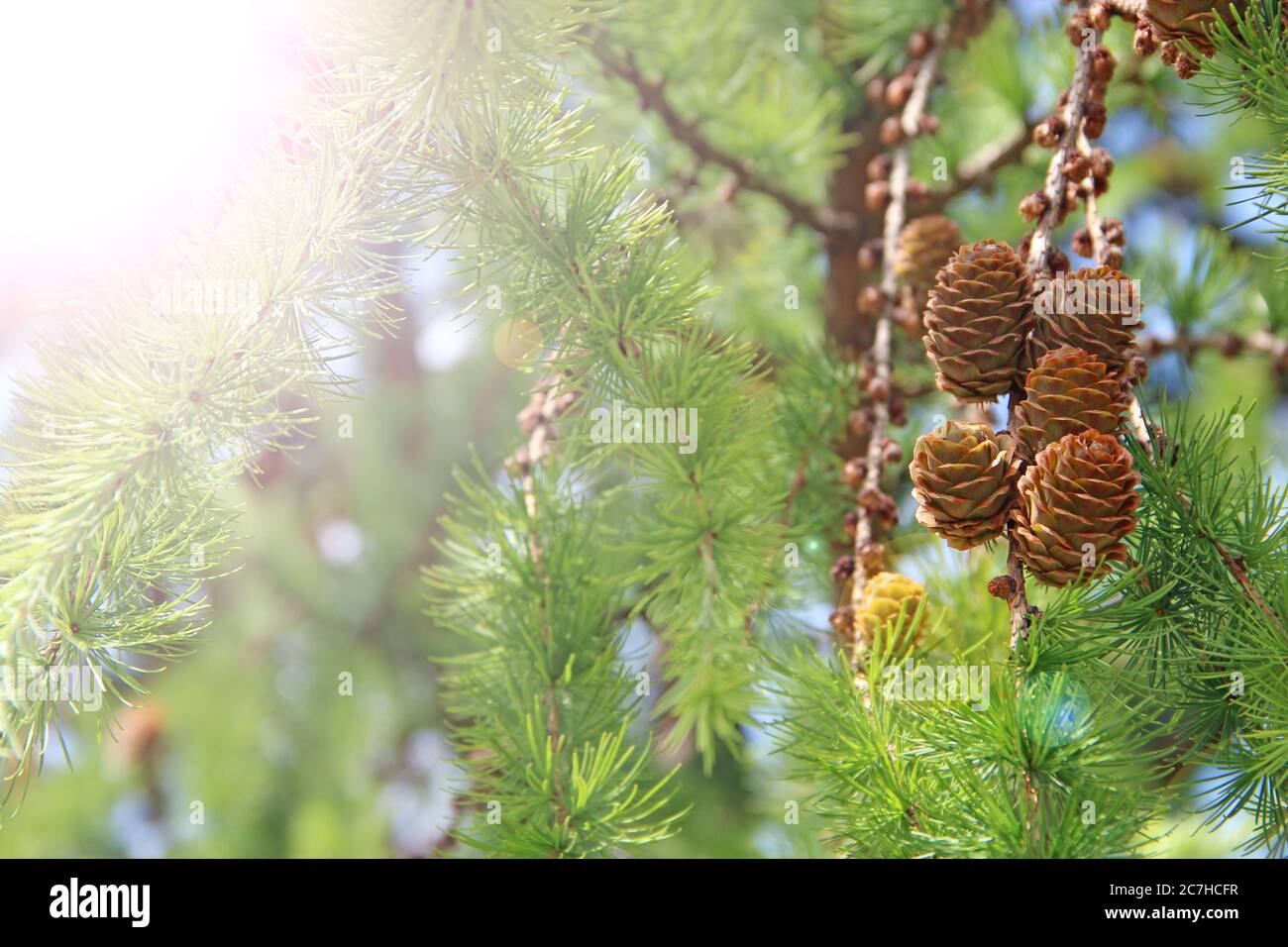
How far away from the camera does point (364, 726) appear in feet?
4.76

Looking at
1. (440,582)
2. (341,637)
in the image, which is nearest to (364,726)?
A: (341,637)

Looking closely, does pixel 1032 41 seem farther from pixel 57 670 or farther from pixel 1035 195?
pixel 57 670

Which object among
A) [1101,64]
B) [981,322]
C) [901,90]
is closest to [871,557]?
[981,322]

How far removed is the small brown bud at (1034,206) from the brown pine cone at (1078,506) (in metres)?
0.13

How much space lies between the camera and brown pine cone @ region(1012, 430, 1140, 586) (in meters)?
0.36

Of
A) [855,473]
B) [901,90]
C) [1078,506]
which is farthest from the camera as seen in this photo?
[901,90]

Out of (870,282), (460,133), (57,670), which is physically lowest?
(57,670)

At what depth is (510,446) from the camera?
619 millimetres

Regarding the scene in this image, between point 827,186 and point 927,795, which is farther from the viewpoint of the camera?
point 827,186

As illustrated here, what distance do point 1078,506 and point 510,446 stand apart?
1.18 ft

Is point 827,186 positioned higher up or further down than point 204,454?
higher up

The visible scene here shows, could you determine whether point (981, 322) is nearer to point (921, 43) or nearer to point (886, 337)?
point (886, 337)
